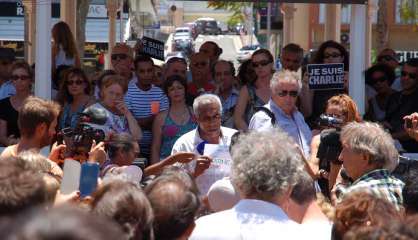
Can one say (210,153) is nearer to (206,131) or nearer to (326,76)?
(206,131)

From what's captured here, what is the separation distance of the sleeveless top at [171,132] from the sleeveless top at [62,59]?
2438mm

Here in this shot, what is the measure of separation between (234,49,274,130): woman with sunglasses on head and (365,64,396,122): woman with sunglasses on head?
1268 millimetres

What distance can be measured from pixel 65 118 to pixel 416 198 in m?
4.06

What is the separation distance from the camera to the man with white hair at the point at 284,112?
6.86 m

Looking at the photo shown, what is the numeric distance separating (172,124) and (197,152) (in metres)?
1.13

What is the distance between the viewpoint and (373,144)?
16.0 feet

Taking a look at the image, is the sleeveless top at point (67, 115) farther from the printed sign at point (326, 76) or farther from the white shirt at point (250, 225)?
the white shirt at point (250, 225)

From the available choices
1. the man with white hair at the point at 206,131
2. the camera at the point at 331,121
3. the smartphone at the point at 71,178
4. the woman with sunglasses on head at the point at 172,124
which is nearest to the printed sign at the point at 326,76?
the woman with sunglasses on head at the point at 172,124

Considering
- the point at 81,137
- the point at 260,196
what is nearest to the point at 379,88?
the point at 81,137

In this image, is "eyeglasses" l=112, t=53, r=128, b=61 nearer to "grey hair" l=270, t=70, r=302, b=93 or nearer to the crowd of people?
the crowd of people

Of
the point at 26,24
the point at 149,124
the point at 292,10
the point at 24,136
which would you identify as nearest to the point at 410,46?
the point at 292,10

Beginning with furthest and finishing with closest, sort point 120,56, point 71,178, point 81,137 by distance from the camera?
point 120,56, point 81,137, point 71,178

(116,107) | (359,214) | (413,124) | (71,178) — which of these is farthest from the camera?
(116,107)

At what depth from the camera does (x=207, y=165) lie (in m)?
6.15
